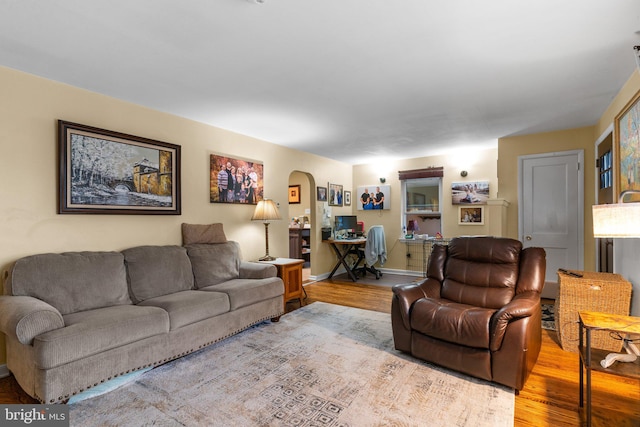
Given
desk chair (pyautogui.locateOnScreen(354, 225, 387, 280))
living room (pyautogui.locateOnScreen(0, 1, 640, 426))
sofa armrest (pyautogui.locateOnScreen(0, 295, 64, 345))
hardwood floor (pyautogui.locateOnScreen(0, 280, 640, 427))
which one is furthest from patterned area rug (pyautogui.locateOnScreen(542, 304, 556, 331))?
sofa armrest (pyautogui.locateOnScreen(0, 295, 64, 345))

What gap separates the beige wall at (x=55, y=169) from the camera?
2529 mm

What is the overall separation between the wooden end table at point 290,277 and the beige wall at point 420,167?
2.95 m

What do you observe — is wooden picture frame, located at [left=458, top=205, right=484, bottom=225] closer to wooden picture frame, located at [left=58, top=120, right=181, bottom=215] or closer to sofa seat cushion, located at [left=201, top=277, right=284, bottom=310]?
sofa seat cushion, located at [left=201, top=277, right=284, bottom=310]

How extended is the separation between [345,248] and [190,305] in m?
4.08

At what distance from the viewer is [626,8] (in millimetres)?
1834

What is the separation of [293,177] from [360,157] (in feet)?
7.33

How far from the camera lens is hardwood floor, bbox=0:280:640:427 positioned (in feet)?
6.37

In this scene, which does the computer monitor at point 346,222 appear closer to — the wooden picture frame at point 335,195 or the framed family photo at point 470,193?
the wooden picture frame at point 335,195

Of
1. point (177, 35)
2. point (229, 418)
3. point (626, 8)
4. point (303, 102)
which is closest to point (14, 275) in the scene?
point (229, 418)

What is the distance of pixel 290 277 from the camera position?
13.9 feet

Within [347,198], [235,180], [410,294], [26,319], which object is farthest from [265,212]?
[347,198]

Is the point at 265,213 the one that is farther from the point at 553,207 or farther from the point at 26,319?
the point at 553,207

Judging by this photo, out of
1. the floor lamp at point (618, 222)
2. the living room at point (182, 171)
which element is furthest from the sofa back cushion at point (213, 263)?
the floor lamp at point (618, 222)

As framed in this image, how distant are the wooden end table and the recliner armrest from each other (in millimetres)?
1636
